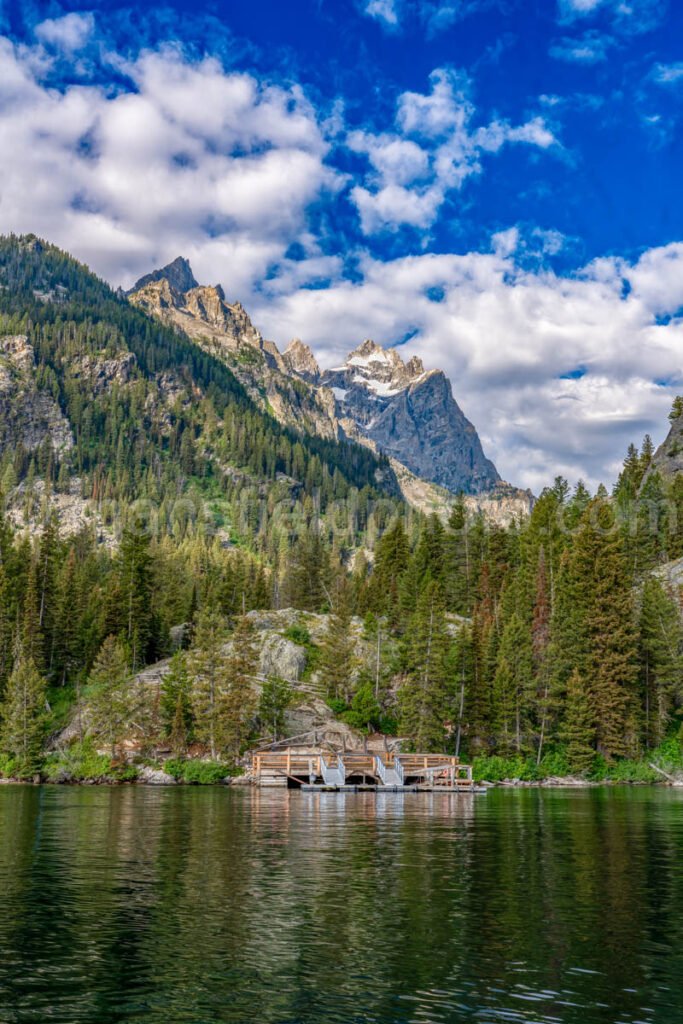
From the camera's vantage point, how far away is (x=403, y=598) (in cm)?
11519

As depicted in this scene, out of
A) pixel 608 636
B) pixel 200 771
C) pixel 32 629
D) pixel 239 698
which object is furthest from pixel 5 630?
pixel 608 636

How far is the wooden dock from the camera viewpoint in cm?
7812

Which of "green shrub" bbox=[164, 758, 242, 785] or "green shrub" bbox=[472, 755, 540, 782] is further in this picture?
"green shrub" bbox=[472, 755, 540, 782]

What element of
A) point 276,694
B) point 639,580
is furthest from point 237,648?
point 639,580

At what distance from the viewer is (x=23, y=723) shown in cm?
8600

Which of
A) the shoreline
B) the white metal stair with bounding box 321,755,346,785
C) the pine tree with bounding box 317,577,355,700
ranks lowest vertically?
the shoreline

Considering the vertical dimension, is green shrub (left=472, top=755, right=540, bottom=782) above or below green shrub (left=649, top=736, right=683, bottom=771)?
below

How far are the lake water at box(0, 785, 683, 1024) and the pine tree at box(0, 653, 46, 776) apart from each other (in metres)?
44.7

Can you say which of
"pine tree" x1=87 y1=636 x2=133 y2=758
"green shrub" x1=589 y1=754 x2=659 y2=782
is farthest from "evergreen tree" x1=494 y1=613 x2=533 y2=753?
"pine tree" x1=87 y1=636 x2=133 y2=758

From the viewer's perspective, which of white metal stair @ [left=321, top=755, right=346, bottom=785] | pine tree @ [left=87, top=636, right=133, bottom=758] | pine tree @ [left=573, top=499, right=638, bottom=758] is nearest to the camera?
white metal stair @ [left=321, top=755, right=346, bottom=785]

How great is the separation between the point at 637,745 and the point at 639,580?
103 feet

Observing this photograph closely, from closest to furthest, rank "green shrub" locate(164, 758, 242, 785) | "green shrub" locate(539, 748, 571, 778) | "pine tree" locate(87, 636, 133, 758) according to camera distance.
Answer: "green shrub" locate(164, 758, 242, 785) < "green shrub" locate(539, 748, 571, 778) < "pine tree" locate(87, 636, 133, 758)

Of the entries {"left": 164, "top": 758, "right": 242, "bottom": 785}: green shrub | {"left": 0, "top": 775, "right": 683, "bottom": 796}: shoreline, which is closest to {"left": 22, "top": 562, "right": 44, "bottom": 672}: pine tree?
{"left": 0, "top": 775, "right": 683, "bottom": 796}: shoreline

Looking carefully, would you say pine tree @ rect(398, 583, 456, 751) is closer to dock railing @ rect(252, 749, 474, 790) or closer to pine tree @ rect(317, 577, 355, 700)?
dock railing @ rect(252, 749, 474, 790)
